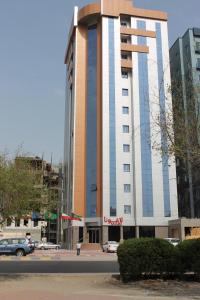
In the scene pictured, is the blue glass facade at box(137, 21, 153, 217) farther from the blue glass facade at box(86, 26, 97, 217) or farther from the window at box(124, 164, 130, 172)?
the blue glass facade at box(86, 26, 97, 217)

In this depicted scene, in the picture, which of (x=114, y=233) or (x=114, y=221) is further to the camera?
(x=114, y=233)

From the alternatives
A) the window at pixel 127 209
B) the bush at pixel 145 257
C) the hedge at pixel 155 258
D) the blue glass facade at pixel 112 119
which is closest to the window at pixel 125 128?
the blue glass facade at pixel 112 119

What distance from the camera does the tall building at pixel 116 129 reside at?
7062 centimetres

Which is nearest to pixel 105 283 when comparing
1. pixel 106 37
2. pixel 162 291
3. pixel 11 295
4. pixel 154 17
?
pixel 162 291

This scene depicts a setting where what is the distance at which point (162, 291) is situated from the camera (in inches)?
550

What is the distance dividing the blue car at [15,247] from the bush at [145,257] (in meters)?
25.7

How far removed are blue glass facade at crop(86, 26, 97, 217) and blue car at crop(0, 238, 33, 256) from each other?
31.0m

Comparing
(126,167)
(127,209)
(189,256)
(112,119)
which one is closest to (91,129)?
(112,119)

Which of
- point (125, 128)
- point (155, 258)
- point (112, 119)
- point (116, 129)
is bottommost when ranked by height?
point (155, 258)

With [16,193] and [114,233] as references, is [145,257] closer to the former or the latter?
[16,193]

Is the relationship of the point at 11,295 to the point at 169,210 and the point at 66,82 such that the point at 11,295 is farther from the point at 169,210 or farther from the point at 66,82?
the point at 66,82

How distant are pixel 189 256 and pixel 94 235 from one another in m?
56.3

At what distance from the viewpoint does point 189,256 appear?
16188mm

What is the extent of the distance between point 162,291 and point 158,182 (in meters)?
58.1
